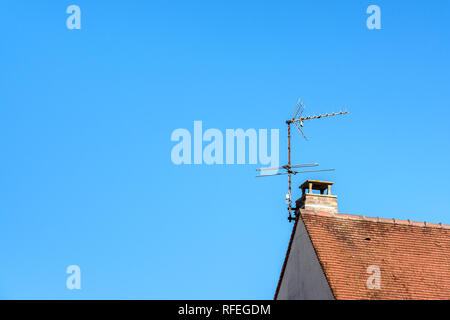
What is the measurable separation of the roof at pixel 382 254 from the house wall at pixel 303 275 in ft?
1.34

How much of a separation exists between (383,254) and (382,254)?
0.06 m

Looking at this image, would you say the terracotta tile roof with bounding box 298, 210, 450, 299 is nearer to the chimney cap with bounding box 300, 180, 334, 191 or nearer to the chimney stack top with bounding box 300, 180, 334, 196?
the chimney stack top with bounding box 300, 180, 334, 196

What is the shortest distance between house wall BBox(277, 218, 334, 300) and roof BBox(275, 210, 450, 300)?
0.41 meters

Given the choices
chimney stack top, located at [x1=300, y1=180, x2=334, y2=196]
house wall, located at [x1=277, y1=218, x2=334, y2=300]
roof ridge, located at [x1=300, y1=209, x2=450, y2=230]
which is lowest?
house wall, located at [x1=277, y1=218, x2=334, y2=300]

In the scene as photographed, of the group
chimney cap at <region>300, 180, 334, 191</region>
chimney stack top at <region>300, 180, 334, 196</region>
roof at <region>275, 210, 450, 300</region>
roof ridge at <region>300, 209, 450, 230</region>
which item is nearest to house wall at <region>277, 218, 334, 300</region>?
roof at <region>275, 210, 450, 300</region>

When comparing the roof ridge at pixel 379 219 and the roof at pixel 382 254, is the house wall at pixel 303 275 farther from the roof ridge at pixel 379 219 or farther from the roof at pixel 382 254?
the roof ridge at pixel 379 219

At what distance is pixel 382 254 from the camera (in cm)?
3397

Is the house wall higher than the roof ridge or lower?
lower

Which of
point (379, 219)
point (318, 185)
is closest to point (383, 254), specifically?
point (379, 219)

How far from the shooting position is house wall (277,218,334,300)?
32406 mm

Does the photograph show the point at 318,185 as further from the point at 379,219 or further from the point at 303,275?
the point at 303,275
